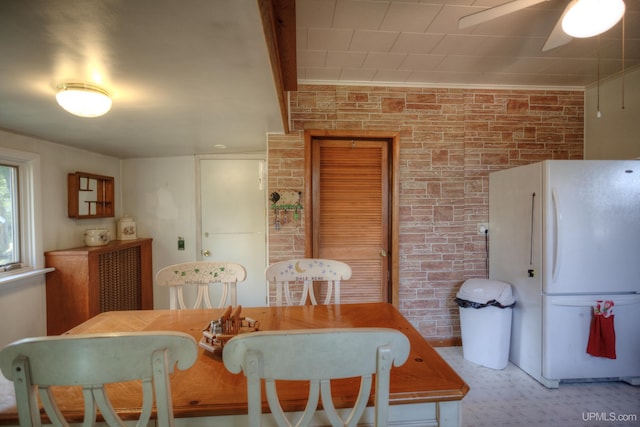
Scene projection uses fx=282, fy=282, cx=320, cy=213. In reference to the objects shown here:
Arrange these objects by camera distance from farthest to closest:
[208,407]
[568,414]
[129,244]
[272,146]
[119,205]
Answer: [119,205], [129,244], [272,146], [568,414], [208,407]

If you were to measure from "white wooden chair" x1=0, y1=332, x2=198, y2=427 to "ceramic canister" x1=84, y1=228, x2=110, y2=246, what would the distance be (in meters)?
Result: 2.46

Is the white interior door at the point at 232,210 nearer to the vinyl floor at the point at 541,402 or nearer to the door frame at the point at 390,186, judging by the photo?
the door frame at the point at 390,186

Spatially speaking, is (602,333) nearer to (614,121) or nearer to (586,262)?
(586,262)

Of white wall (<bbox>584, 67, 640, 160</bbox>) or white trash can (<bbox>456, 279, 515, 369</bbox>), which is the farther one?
white wall (<bbox>584, 67, 640, 160</bbox>)

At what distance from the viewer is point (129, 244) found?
293cm

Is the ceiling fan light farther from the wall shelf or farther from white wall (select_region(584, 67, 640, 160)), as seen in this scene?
the wall shelf

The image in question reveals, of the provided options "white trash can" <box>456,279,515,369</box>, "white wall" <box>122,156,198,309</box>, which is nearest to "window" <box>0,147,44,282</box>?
"white wall" <box>122,156,198,309</box>

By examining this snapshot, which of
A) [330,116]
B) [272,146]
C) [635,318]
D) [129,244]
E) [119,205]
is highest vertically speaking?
[330,116]

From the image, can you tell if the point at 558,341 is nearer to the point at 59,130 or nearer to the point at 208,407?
the point at 208,407

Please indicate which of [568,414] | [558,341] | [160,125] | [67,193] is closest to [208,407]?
[160,125]

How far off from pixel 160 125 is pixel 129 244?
58.4 inches

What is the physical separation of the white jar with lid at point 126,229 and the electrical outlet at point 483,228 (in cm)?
374

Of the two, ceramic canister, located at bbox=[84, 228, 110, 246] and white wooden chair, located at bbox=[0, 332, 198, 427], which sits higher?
ceramic canister, located at bbox=[84, 228, 110, 246]

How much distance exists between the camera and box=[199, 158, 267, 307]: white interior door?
3.34m
